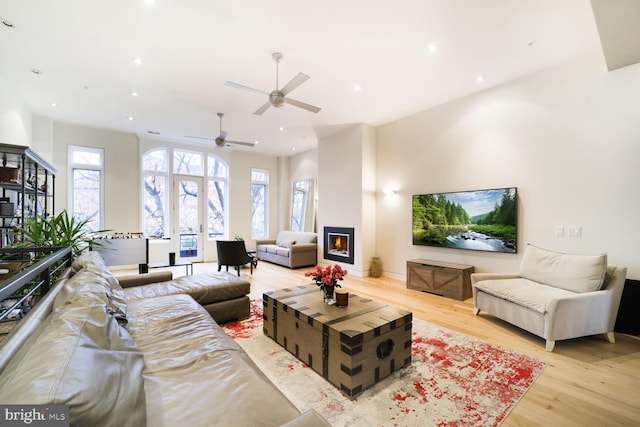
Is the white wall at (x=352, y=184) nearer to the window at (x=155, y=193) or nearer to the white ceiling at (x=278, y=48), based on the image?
the white ceiling at (x=278, y=48)

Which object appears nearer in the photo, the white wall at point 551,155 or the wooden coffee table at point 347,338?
the wooden coffee table at point 347,338

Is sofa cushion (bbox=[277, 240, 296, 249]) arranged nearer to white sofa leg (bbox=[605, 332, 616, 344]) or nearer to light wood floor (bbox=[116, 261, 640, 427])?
light wood floor (bbox=[116, 261, 640, 427])

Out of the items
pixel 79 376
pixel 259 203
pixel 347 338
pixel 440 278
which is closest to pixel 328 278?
pixel 347 338

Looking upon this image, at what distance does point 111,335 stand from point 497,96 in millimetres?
5267

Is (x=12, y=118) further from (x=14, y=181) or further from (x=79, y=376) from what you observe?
(x=79, y=376)

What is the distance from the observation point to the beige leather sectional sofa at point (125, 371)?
2.31 feet

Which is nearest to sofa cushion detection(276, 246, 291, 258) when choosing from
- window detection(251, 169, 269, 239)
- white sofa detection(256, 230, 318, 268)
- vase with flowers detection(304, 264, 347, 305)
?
white sofa detection(256, 230, 318, 268)

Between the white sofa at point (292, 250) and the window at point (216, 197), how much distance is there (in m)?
1.27

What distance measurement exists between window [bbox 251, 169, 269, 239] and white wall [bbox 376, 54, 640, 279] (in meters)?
5.18

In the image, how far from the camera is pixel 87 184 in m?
6.30

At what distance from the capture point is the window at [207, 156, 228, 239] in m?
7.86

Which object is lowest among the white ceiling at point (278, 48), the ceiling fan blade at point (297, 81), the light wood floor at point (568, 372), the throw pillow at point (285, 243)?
the light wood floor at point (568, 372)

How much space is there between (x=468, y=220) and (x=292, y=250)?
3.83 m

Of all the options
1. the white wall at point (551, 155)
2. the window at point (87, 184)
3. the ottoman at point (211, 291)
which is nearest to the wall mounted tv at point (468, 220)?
the white wall at point (551, 155)
